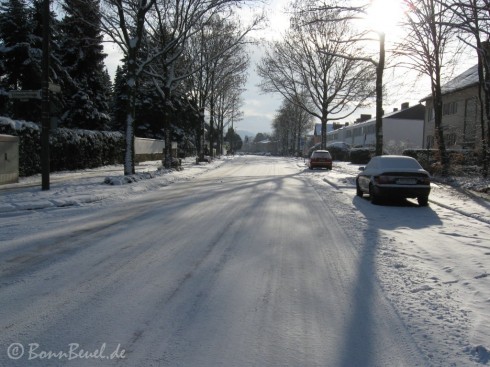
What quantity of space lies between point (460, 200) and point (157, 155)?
33.7 metres

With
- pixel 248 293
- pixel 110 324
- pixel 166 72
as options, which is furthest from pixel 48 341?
pixel 166 72

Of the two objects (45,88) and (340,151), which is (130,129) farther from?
(340,151)

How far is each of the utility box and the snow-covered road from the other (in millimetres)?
7115

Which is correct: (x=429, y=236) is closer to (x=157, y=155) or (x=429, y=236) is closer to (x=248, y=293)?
(x=248, y=293)

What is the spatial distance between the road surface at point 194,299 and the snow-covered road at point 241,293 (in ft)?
0.06

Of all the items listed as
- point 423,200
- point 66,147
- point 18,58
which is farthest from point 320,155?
point 18,58

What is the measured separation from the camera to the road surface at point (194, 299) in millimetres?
3566

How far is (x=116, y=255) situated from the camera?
655 cm

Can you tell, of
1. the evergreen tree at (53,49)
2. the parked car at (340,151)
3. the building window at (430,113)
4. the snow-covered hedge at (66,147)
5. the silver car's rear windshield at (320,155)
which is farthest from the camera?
the parked car at (340,151)

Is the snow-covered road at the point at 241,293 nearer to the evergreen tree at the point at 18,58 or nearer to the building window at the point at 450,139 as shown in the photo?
the evergreen tree at the point at 18,58

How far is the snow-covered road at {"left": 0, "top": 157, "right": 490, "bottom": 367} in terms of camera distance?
3.62 meters

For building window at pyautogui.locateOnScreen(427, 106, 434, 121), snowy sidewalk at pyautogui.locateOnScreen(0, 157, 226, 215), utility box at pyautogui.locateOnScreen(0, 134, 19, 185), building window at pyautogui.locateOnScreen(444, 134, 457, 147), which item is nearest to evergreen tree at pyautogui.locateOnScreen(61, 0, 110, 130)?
snowy sidewalk at pyautogui.locateOnScreen(0, 157, 226, 215)

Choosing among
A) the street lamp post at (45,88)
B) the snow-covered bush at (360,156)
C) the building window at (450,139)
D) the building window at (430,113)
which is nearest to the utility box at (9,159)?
the street lamp post at (45,88)

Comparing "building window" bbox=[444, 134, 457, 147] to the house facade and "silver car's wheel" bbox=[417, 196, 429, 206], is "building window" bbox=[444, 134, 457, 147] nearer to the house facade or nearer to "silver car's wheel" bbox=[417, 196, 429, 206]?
the house facade
